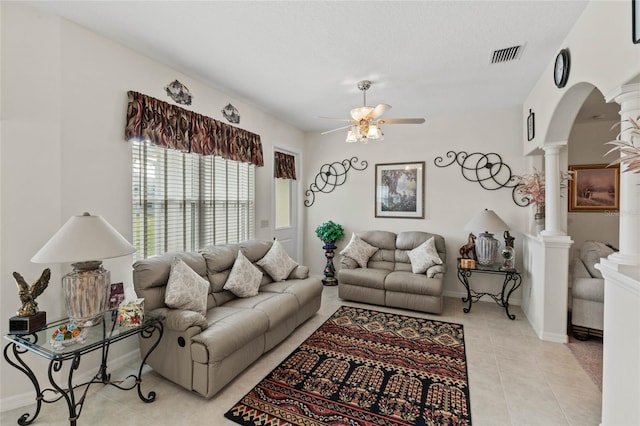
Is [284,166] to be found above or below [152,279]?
above

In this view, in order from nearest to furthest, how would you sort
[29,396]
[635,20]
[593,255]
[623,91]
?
[635,20] → [623,91] → [29,396] → [593,255]

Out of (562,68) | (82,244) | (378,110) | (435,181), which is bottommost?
(82,244)

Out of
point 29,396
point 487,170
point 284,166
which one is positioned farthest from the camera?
point 284,166

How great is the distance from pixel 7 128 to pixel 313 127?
4081 mm

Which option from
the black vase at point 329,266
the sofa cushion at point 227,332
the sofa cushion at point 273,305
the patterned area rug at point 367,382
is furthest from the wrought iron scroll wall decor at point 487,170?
the sofa cushion at point 227,332

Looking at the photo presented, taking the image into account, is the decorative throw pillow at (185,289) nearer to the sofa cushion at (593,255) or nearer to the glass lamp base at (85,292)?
the glass lamp base at (85,292)

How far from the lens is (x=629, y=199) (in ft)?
5.71

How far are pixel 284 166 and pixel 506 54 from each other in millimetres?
3447

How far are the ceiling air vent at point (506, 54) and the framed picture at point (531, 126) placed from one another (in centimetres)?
108

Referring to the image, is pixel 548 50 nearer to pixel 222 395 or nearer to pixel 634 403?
pixel 634 403

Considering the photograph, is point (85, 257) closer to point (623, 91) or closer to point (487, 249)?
point (623, 91)

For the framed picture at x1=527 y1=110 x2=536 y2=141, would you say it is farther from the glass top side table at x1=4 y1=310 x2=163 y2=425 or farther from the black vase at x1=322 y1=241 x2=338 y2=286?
the glass top side table at x1=4 y1=310 x2=163 y2=425

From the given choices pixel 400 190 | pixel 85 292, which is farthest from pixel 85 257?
pixel 400 190

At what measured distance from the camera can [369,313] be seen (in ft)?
12.9
